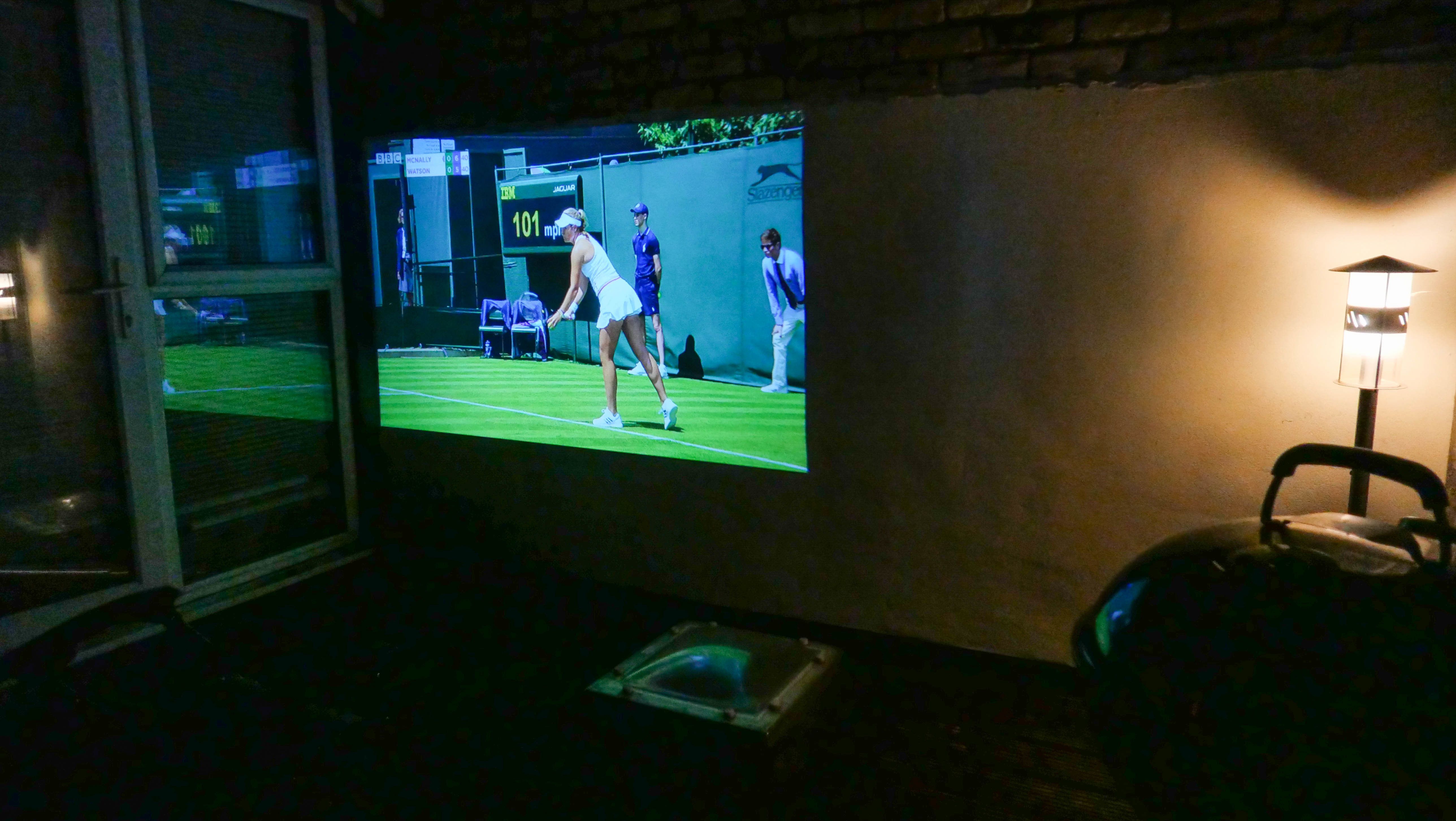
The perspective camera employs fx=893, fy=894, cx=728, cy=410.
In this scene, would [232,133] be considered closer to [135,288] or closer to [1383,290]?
[135,288]

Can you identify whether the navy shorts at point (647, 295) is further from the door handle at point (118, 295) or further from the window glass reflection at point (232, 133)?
the door handle at point (118, 295)

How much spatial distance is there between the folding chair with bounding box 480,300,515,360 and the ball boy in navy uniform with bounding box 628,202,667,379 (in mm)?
819

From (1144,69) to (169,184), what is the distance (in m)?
3.82

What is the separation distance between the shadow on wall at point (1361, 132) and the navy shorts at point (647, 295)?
2.21 metres

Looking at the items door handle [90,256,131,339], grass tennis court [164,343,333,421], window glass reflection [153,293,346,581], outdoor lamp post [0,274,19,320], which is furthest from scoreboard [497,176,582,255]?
outdoor lamp post [0,274,19,320]

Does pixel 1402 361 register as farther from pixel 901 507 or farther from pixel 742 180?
pixel 742 180

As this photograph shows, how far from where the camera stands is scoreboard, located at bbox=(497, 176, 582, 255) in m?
4.07

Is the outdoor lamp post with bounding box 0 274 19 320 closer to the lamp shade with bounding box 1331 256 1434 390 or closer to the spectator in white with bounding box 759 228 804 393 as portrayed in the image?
the spectator in white with bounding box 759 228 804 393

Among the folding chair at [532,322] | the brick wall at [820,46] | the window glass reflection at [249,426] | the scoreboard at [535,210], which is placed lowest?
the window glass reflection at [249,426]

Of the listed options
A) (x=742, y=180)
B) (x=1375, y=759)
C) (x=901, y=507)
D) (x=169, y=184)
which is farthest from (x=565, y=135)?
(x=1375, y=759)

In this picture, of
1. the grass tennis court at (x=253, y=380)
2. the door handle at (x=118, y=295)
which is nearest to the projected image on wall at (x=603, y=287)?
the grass tennis court at (x=253, y=380)

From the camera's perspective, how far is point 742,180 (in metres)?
3.58

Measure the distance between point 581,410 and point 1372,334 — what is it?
2.97 meters

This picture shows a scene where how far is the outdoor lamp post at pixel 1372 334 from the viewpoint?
2406 millimetres
